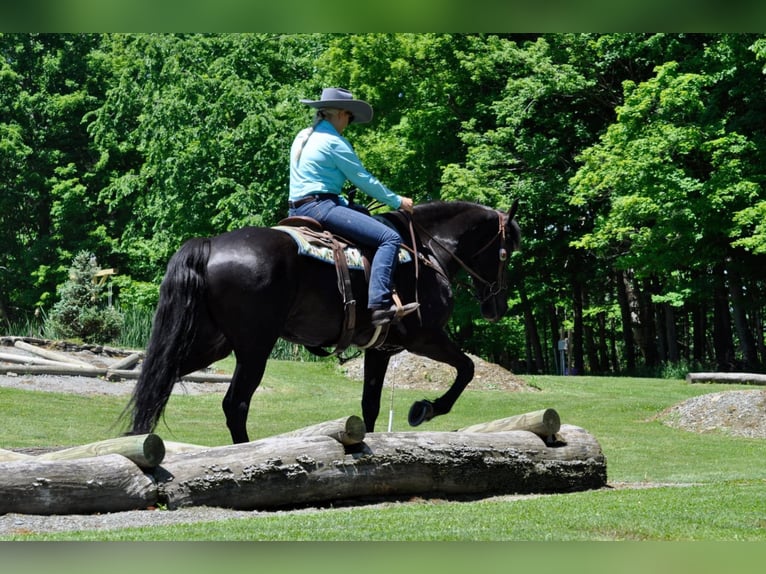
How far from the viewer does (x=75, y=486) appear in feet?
22.4

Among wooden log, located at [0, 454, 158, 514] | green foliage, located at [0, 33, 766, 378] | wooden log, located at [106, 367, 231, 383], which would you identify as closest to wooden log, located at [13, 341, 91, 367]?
wooden log, located at [106, 367, 231, 383]

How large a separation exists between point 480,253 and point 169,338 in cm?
350

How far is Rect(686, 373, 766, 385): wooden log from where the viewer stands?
2575 cm

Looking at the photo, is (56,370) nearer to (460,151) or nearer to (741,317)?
(741,317)

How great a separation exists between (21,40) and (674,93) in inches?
1324

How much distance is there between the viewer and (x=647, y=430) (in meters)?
17.5

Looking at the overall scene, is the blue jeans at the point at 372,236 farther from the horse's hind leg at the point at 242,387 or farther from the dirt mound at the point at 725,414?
the dirt mound at the point at 725,414

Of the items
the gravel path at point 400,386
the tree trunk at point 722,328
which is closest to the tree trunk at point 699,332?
the tree trunk at point 722,328

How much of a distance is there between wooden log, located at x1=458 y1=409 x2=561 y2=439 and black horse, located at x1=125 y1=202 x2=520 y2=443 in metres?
0.57

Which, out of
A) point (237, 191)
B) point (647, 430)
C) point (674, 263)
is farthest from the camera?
point (237, 191)

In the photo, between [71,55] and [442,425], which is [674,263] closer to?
[442,425]

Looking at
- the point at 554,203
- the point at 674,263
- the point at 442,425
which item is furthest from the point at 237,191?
the point at 442,425

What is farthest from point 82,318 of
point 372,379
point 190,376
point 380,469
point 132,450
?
point 132,450

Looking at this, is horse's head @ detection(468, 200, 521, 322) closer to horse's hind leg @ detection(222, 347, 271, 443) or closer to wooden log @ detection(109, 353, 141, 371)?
horse's hind leg @ detection(222, 347, 271, 443)
